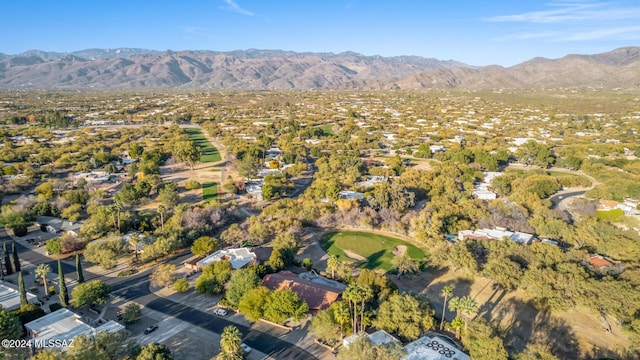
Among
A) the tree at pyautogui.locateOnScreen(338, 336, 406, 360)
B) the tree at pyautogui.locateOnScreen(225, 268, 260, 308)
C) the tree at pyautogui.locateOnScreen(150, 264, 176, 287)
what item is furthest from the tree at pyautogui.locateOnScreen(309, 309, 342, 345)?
the tree at pyautogui.locateOnScreen(150, 264, 176, 287)

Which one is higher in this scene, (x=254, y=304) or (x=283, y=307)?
(x=283, y=307)

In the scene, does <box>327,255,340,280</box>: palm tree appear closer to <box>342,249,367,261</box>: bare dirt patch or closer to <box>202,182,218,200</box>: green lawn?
<box>342,249,367,261</box>: bare dirt patch

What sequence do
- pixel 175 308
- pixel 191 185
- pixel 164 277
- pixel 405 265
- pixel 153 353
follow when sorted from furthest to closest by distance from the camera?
1. pixel 191 185
2. pixel 405 265
3. pixel 164 277
4. pixel 175 308
5. pixel 153 353

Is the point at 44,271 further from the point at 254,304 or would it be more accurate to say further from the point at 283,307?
the point at 283,307

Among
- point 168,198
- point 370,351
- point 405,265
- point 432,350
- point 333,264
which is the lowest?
point 432,350

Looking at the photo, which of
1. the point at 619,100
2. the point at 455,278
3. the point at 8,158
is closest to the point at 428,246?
the point at 455,278

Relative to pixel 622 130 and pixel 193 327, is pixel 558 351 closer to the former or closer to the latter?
pixel 193 327

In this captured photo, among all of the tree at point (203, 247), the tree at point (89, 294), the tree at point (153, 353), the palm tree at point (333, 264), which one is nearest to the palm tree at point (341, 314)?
the palm tree at point (333, 264)

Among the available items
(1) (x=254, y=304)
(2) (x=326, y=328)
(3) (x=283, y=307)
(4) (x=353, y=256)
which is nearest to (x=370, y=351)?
(2) (x=326, y=328)
